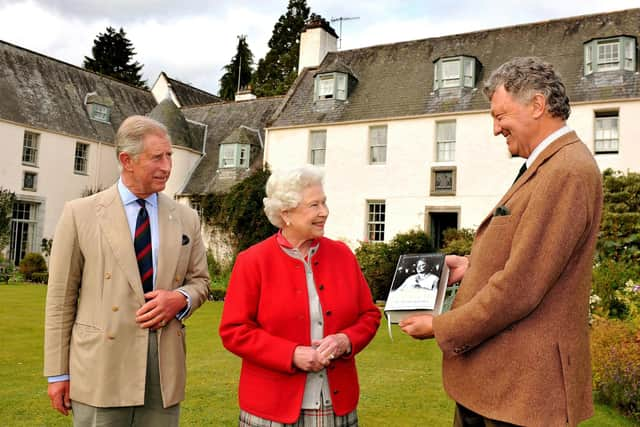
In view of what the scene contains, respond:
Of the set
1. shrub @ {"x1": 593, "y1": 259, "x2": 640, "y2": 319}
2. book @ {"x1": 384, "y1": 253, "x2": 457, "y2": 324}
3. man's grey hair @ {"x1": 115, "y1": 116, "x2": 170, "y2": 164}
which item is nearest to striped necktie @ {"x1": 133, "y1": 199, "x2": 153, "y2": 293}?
man's grey hair @ {"x1": 115, "y1": 116, "x2": 170, "y2": 164}

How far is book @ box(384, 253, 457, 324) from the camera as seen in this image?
2.62 m

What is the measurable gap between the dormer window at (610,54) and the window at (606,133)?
159 cm

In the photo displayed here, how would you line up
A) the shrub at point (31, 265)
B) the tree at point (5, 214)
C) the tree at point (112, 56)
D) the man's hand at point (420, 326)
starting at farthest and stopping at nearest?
1. the tree at point (112, 56)
2. the tree at point (5, 214)
3. the shrub at point (31, 265)
4. the man's hand at point (420, 326)

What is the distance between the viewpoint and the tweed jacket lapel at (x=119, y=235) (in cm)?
315

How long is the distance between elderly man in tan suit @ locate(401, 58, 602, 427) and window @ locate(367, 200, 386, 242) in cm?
1989

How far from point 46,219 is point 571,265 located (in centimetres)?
2697

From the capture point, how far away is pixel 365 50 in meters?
25.5

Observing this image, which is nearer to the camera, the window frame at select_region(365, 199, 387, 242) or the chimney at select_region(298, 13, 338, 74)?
the window frame at select_region(365, 199, 387, 242)

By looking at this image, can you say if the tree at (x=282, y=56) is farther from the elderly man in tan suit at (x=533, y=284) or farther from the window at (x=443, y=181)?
the elderly man in tan suit at (x=533, y=284)

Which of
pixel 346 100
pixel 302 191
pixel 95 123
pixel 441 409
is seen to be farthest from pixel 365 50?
pixel 302 191

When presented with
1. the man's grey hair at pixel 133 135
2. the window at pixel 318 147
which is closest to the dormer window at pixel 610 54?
the window at pixel 318 147

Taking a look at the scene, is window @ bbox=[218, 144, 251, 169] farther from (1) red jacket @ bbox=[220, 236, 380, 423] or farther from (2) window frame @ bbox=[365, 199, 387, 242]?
(1) red jacket @ bbox=[220, 236, 380, 423]

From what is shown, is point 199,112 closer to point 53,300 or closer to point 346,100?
point 346,100

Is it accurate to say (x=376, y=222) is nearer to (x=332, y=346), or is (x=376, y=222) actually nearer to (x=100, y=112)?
(x=100, y=112)
